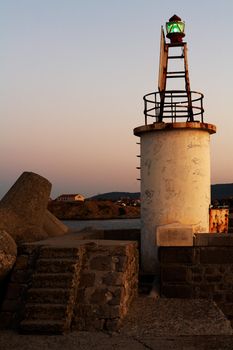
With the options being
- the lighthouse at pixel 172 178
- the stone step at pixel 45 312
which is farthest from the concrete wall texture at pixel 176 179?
the stone step at pixel 45 312

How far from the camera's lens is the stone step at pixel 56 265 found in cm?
700

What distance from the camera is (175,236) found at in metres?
9.55

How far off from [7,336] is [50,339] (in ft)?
1.93

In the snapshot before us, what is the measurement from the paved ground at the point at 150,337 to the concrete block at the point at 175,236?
2.45 meters

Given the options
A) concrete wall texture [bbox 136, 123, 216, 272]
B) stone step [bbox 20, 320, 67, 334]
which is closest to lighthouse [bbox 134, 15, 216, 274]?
concrete wall texture [bbox 136, 123, 216, 272]

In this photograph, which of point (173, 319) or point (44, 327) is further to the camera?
point (173, 319)

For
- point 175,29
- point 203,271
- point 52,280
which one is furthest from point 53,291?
point 175,29

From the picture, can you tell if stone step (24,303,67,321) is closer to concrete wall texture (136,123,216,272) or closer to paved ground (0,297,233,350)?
paved ground (0,297,233,350)

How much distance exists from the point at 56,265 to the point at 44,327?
1.02 meters

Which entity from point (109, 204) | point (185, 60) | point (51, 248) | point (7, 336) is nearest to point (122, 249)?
point (51, 248)

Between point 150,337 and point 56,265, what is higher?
point 56,265

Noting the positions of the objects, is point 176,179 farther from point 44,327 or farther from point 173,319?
point 44,327

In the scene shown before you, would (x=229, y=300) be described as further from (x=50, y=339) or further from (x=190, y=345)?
(x=50, y=339)

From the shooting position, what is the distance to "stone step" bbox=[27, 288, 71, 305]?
6.62 metres
